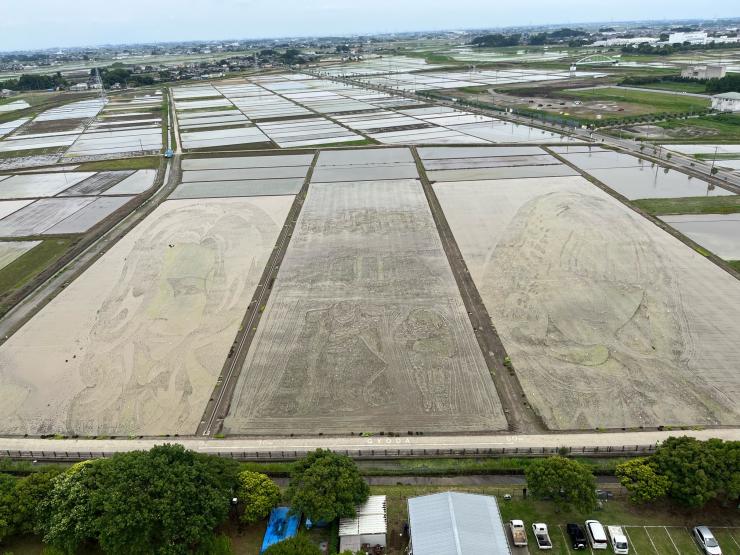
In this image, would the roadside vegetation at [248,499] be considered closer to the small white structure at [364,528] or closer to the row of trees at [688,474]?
the row of trees at [688,474]

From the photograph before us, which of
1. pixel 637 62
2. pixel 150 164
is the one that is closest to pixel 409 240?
pixel 150 164

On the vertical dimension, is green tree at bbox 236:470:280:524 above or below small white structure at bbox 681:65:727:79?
below

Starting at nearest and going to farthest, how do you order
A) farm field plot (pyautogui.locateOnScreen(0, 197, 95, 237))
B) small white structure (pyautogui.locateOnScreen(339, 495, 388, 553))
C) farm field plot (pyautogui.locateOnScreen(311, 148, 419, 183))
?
small white structure (pyautogui.locateOnScreen(339, 495, 388, 553)), farm field plot (pyautogui.locateOnScreen(0, 197, 95, 237)), farm field plot (pyautogui.locateOnScreen(311, 148, 419, 183))

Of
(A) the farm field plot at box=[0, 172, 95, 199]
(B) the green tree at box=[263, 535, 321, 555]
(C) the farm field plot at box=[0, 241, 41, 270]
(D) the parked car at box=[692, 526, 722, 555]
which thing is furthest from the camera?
(A) the farm field plot at box=[0, 172, 95, 199]

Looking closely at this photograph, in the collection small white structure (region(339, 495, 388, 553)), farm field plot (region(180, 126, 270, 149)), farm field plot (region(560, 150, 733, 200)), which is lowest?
small white structure (region(339, 495, 388, 553))

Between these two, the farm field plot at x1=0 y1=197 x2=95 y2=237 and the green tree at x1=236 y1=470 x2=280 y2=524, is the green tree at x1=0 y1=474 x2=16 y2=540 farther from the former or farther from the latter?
the farm field plot at x1=0 y1=197 x2=95 y2=237

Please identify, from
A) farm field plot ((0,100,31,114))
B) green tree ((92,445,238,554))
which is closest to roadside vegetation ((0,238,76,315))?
green tree ((92,445,238,554))
